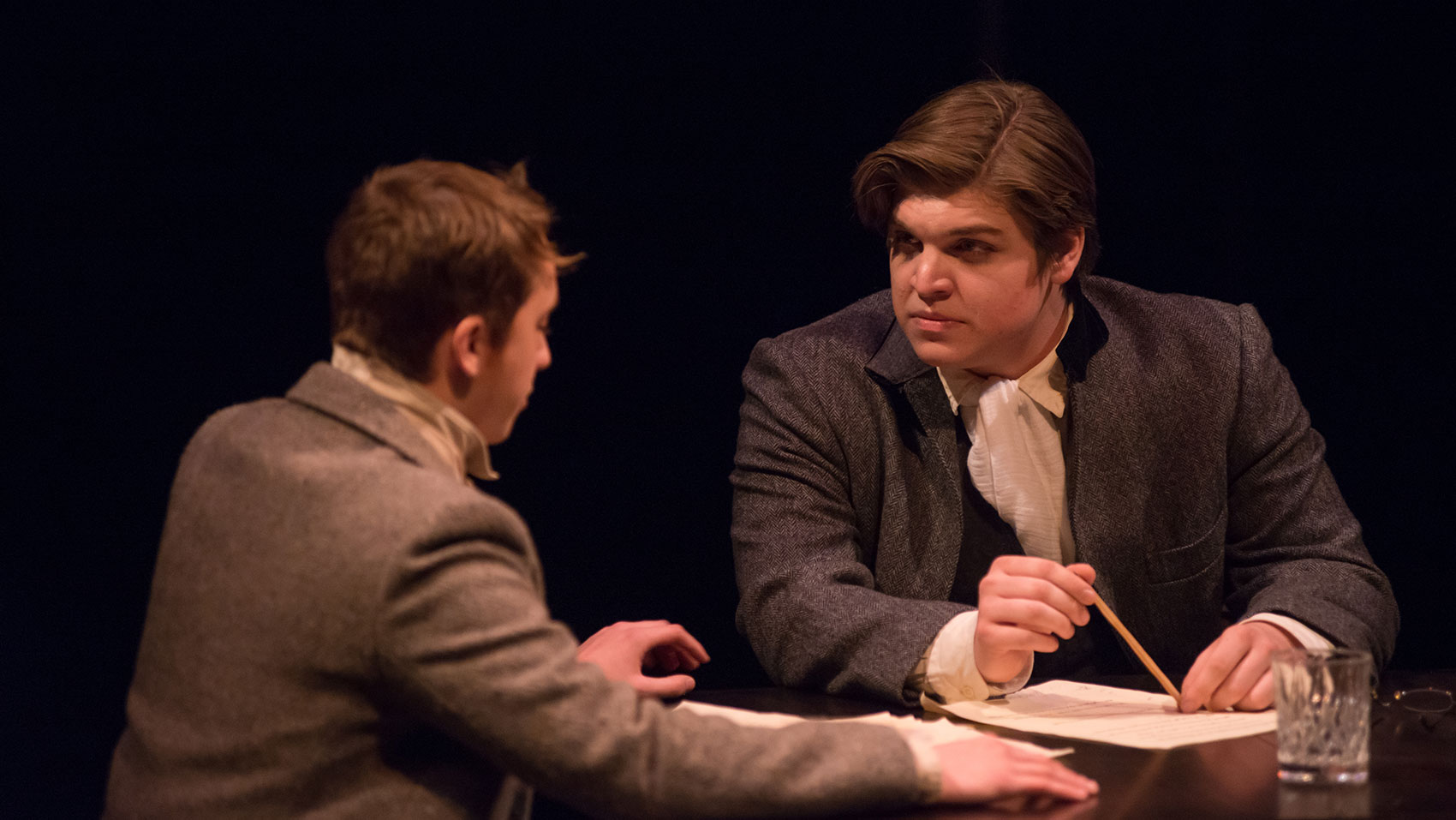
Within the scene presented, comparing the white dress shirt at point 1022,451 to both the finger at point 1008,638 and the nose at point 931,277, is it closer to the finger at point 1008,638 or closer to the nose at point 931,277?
the nose at point 931,277

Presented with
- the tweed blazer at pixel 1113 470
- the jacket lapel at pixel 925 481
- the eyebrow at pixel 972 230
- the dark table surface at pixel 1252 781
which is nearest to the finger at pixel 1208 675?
the dark table surface at pixel 1252 781

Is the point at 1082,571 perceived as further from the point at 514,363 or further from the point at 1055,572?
the point at 514,363

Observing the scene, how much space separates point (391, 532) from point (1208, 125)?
261cm

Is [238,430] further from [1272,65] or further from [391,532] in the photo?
[1272,65]

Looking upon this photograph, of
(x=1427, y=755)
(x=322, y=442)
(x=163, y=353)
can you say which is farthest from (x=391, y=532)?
(x=163, y=353)

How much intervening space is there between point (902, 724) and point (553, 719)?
43 centimetres

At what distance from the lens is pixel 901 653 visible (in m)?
1.87

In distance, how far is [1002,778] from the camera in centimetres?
129

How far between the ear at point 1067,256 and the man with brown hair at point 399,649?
3.89ft

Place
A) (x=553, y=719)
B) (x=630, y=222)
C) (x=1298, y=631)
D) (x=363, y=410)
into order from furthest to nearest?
(x=630, y=222) < (x=1298, y=631) < (x=363, y=410) < (x=553, y=719)

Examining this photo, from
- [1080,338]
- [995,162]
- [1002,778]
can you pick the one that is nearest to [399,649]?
[1002,778]

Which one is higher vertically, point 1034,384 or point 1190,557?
point 1034,384

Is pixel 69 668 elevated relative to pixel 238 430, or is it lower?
lower

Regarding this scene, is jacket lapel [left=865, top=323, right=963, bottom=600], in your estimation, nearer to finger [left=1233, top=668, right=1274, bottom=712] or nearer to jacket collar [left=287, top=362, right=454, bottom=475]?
finger [left=1233, top=668, right=1274, bottom=712]
